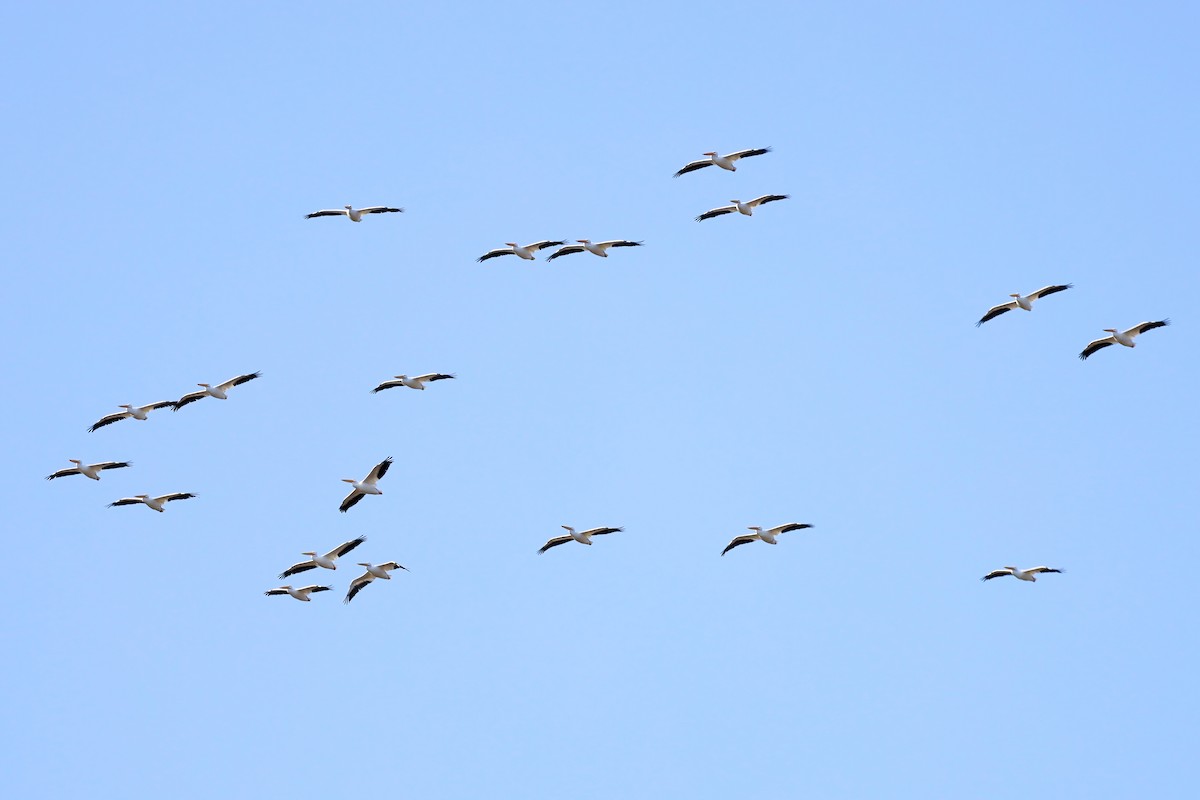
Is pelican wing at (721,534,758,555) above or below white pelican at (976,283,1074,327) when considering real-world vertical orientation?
below

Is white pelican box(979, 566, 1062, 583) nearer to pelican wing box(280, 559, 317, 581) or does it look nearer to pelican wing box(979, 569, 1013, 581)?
pelican wing box(979, 569, 1013, 581)

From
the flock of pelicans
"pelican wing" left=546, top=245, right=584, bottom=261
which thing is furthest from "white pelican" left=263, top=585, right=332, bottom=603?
"pelican wing" left=546, top=245, right=584, bottom=261

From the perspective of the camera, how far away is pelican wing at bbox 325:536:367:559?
173 ft

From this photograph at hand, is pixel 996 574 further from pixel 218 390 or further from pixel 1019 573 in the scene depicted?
pixel 218 390

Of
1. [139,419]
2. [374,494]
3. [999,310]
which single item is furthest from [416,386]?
[999,310]

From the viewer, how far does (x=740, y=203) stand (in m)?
55.9

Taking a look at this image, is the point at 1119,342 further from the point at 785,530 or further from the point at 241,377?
the point at 241,377

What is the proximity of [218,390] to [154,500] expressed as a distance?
12.2ft

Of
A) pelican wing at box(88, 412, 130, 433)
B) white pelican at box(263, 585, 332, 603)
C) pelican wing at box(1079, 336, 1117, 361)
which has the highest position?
pelican wing at box(1079, 336, 1117, 361)

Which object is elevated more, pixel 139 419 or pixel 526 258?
pixel 526 258

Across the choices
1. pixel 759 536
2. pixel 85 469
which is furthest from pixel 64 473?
pixel 759 536

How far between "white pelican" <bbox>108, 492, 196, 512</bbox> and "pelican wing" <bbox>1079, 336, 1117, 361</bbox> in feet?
81.4

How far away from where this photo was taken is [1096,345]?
53.4m

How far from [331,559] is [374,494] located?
3013mm
